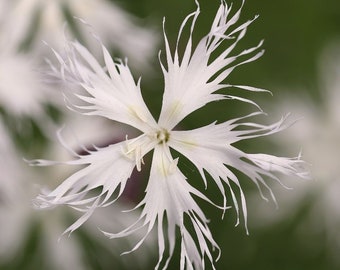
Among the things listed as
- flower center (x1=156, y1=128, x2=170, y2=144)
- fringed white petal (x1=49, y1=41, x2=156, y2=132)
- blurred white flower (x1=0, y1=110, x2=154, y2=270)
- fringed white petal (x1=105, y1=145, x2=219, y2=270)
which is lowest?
blurred white flower (x1=0, y1=110, x2=154, y2=270)

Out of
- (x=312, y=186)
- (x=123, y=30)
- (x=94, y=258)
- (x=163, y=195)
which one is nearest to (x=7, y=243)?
(x=94, y=258)

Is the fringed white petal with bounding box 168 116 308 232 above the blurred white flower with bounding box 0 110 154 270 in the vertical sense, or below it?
above

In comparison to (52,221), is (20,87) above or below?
above

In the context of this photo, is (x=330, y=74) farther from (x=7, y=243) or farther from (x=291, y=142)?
(x=7, y=243)

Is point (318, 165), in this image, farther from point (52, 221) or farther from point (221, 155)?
point (221, 155)

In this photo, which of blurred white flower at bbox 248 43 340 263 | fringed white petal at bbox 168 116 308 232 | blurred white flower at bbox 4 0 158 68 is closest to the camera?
fringed white petal at bbox 168 116 308 232

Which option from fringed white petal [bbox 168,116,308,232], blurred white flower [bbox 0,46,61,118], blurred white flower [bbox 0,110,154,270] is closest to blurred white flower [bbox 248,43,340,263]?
blurred white flower [bbox 0,110,154,270]

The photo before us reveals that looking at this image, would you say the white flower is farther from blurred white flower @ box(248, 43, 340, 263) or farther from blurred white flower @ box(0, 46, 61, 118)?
blurred white flower @ box(248, 43, 340, 263)

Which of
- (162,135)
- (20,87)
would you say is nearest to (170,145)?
(162,135)
